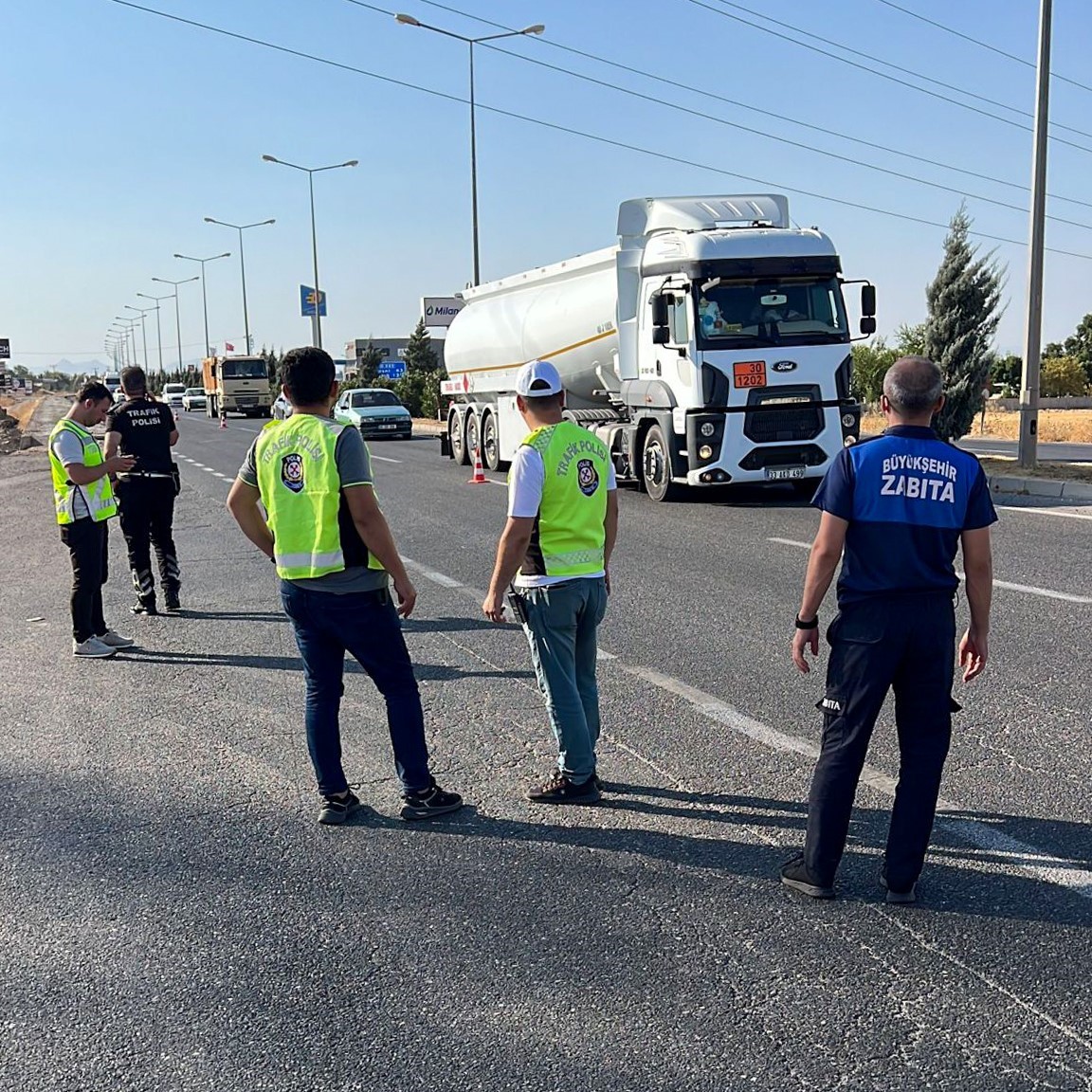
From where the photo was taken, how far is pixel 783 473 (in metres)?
15.1

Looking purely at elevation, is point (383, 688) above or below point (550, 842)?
above

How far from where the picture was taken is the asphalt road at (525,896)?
3.05 m

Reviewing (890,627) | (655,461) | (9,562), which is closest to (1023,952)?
(890,627)

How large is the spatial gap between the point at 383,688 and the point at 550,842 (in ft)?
2.95

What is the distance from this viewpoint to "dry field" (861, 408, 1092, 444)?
3322 cm

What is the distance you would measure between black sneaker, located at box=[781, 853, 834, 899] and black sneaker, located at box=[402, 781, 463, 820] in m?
1.38

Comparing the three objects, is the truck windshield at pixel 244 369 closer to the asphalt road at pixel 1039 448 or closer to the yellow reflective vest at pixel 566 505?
the asphalt road at pixel 1039 448

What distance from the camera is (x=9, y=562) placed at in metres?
12.5

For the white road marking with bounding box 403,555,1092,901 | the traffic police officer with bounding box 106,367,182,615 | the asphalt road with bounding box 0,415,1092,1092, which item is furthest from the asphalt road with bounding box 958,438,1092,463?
the white road marking with bounding box 403,555,1092,901

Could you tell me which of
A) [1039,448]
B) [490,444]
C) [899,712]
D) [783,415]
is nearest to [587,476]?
[899,712]

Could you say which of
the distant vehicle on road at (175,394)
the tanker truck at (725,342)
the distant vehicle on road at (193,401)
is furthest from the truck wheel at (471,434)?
the distant vehicle on road at (175,394)

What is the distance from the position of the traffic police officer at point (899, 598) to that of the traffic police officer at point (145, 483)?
648 centimetres

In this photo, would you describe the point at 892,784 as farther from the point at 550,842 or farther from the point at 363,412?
the point at 363,412

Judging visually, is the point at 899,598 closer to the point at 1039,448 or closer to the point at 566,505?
the point at 566,505
